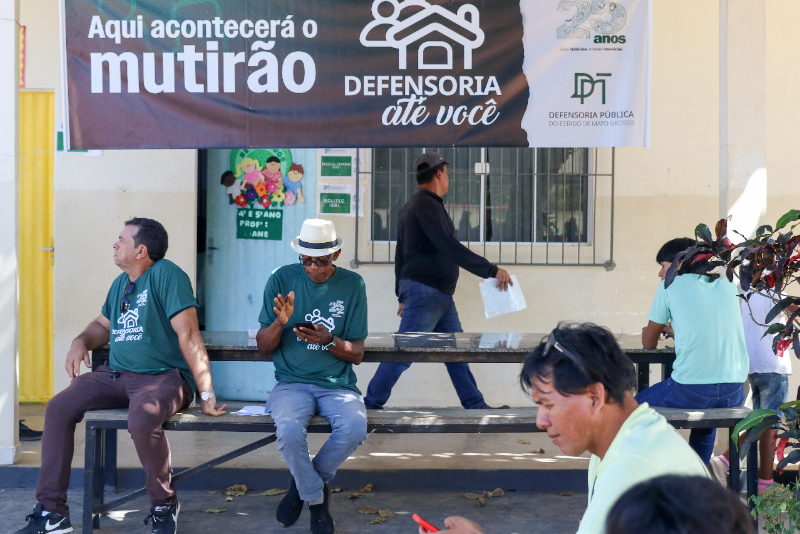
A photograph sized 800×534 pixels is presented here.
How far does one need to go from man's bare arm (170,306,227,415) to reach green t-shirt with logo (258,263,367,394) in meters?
0.35

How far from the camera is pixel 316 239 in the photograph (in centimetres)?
425

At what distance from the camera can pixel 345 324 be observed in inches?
169

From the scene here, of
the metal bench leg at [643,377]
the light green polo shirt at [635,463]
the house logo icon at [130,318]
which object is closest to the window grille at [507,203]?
the metal bench leg at [643,377]

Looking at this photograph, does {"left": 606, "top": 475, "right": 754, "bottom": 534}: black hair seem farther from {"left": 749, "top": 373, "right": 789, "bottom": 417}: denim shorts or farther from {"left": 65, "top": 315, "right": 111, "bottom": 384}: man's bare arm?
{"left": 749, "top": 373, "right": 789, "bottom": 417}: denim shorts

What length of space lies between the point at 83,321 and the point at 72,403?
239cm

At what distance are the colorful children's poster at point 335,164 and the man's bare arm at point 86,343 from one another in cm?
238

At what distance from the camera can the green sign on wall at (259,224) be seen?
6.48 metres

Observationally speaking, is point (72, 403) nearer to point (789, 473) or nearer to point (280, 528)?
point (280, 528)

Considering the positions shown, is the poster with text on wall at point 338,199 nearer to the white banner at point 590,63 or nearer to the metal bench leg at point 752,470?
the white banner at point 590,63

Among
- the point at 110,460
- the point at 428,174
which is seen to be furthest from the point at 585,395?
the point at 428,174

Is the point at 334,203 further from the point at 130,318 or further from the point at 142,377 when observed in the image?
the point at 142,377

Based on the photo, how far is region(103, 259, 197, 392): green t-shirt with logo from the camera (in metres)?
4.21

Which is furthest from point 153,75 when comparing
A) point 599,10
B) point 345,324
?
point 599,10

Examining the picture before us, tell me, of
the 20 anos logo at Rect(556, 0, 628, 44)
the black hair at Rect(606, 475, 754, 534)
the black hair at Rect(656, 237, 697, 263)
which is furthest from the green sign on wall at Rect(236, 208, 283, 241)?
the black hair at Rect(606, 475, 754, 534)
